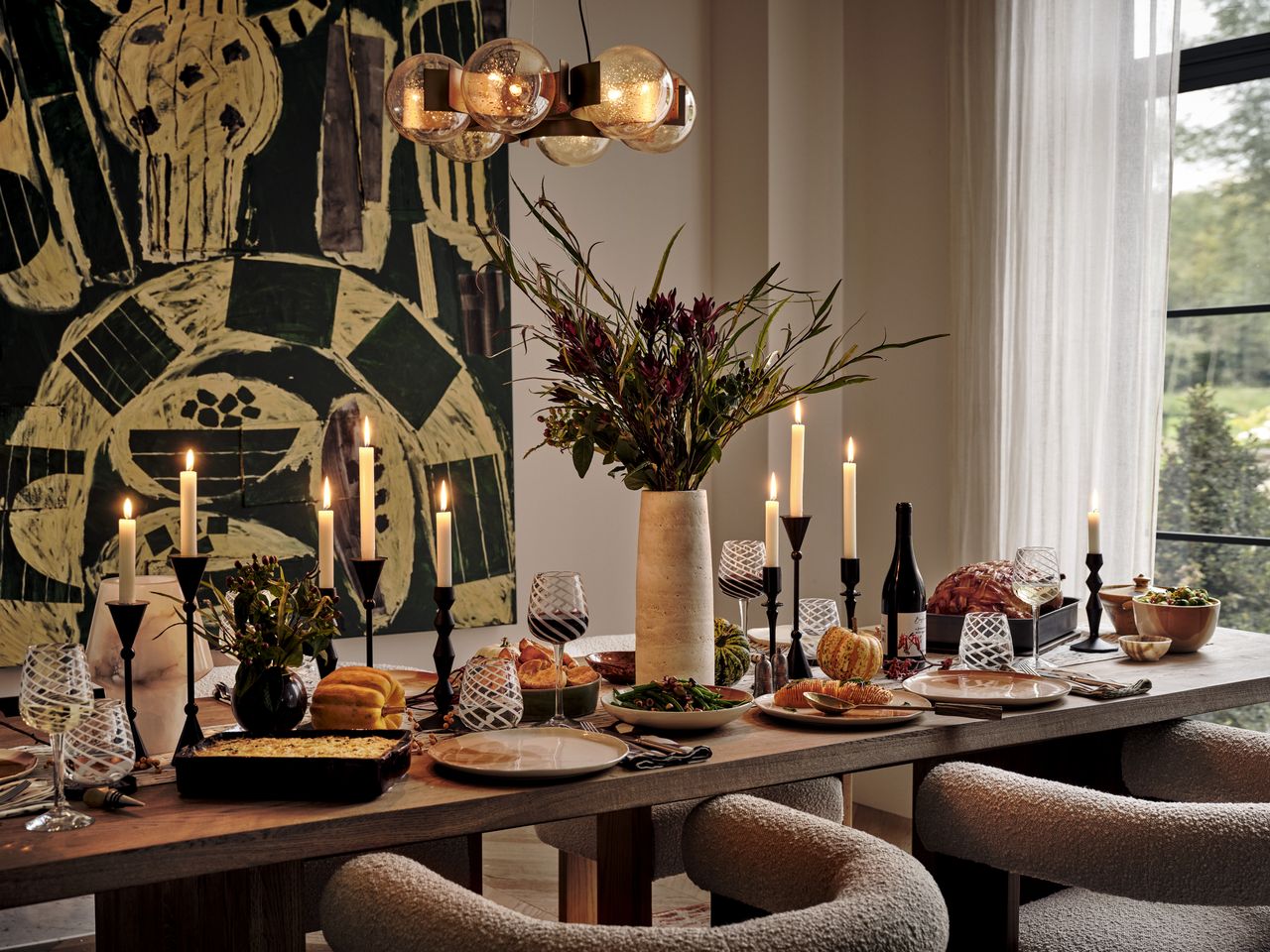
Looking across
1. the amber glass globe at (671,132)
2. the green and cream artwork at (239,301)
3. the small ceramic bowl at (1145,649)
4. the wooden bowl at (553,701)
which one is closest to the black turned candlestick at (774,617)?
the wooden bowl at (553,701)

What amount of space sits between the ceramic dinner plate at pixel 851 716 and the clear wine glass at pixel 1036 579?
0.35 metres

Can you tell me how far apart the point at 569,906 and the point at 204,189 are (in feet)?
6.55

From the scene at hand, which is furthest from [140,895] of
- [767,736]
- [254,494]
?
[254,494]

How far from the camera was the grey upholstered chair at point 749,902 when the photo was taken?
1.18 meters

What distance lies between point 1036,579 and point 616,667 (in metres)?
0.71

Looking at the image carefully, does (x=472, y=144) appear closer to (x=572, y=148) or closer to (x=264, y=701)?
(x=572, y=148)

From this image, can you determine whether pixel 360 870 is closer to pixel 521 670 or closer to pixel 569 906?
pixel 521 670

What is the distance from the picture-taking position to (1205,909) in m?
1.91

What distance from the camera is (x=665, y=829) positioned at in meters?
2.24

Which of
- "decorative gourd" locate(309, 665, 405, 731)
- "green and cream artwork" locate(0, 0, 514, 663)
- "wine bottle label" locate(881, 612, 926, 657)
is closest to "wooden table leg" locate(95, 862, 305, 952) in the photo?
"decorative gourd" locate(309, 665, 405, 731)

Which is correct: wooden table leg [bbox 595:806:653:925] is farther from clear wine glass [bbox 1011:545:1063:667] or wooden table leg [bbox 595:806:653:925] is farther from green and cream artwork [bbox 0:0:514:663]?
green and cream artwork [bbox 0:0:514:663]

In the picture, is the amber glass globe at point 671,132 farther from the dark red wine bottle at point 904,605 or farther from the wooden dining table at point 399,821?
the wooden dining table at point 399,821

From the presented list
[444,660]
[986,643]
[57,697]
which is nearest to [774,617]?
[986,643]

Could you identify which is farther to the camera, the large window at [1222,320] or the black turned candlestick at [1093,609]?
the large window at [1222,320]
